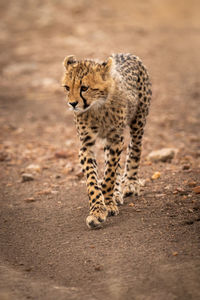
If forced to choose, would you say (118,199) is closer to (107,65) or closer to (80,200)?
(80,200)

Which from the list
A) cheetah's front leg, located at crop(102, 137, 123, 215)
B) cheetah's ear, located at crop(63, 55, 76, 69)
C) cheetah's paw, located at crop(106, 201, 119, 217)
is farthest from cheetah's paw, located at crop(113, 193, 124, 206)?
cheetah's ear, located at crop(63, 55, 76, 69)

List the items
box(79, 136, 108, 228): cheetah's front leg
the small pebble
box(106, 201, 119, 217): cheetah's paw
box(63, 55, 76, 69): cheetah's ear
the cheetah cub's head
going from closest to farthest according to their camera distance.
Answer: the cheetah cub's head < box(79, 136, 108, 228): cheetah's front leg < box(63, 55, 76, 69): cheetah's ear < box(106, 201, 119, 217): cheetah's paw < the small pebble

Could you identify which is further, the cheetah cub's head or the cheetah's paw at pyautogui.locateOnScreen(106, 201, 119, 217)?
the cheetah's paw at pyautogui.locateOnScreen(106, 201, 119, 217)

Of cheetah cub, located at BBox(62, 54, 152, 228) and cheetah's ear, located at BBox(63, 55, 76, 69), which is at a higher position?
cheetah's ear, located at BBox(63, 55, 76, 69)

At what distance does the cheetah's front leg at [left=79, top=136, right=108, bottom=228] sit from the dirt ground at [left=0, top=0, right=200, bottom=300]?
11 centimetres

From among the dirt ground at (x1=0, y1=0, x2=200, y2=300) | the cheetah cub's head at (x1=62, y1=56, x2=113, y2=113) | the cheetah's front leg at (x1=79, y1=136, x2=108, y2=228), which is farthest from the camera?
the cheetah's front leg at (x1=79, y1=136, x2=108, y2=228)

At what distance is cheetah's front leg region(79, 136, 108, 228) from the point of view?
16.8ft

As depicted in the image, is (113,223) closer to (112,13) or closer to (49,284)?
(49,284)

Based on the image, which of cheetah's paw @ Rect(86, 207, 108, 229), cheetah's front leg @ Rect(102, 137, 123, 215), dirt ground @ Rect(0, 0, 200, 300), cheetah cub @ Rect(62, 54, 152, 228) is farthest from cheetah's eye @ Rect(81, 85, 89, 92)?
dirt ground @ Rect(0, 0, 200, 300)

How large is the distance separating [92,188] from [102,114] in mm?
779

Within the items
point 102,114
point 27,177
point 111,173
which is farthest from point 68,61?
point 27,177

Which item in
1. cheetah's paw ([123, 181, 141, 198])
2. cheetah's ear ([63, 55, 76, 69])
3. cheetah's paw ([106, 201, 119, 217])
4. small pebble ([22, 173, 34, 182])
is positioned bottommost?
small pebble ([22, 173, 34, 182])

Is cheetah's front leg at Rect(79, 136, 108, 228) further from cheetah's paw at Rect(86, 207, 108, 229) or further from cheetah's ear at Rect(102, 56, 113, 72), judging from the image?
cheetah's ear at Rect(102, 56, 113, 72)

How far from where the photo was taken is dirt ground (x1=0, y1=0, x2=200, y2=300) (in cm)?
396
